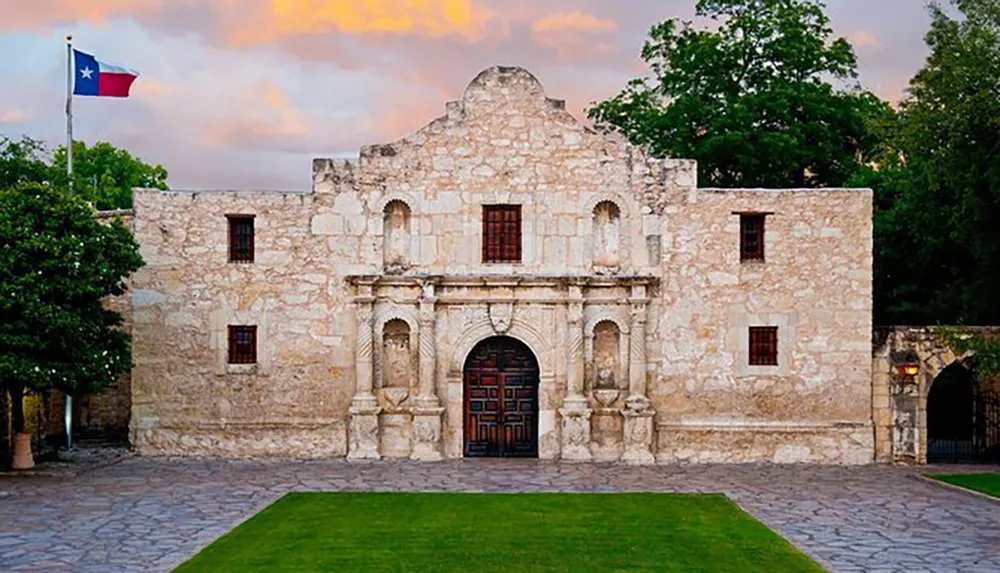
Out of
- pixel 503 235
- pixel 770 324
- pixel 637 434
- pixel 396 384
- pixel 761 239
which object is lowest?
pixel 637 434

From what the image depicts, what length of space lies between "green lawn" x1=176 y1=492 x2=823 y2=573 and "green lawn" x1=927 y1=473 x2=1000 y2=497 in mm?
5069

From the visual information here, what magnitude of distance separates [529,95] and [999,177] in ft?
35.4

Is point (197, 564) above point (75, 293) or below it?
below

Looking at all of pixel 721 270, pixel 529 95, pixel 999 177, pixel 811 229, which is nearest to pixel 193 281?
pixel 529 95

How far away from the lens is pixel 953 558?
1445cm

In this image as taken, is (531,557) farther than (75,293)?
No

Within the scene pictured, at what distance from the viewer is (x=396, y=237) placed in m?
25.0

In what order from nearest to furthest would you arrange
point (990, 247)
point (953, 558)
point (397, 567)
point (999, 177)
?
point (397, 567) < point (953, 558) < point (999, 177) < point (990, 247)

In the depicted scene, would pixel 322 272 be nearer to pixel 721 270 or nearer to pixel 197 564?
pixel 721 270

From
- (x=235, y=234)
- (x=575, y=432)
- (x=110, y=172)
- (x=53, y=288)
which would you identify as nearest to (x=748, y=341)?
(x=575, y=432)

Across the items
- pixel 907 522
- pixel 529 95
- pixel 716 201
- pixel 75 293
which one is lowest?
pixel 907 522

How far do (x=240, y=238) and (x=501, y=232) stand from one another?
239 inches

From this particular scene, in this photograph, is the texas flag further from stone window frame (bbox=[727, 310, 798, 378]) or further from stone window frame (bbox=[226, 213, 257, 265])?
stone window frame (bbox=[727, 310, 798, 378])

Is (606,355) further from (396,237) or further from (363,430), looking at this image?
(363,430)
